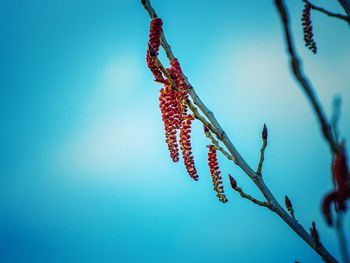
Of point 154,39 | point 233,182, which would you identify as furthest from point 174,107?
point 233,182

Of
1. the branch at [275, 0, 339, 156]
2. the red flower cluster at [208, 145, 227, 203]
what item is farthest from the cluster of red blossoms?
the branch at [275, 0, 339, 156]

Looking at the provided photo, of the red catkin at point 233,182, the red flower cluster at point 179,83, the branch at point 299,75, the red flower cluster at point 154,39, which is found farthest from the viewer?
the red catkin at point 233,182

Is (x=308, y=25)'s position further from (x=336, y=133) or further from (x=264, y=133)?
(x=336, y=133)

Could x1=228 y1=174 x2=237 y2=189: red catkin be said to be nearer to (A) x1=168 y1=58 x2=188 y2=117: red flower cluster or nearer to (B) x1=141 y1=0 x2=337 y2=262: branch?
(B) x1=141 y1=0 x2=337 y2=262: branch

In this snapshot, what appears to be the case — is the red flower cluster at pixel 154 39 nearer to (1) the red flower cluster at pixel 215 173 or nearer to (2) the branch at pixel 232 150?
(2) the branch at pixel 232 150

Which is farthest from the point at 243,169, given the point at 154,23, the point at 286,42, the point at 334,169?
the point at 286,42

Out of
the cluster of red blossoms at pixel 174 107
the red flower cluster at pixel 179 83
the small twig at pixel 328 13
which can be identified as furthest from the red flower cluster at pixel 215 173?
the small twig at pixel 328 13
